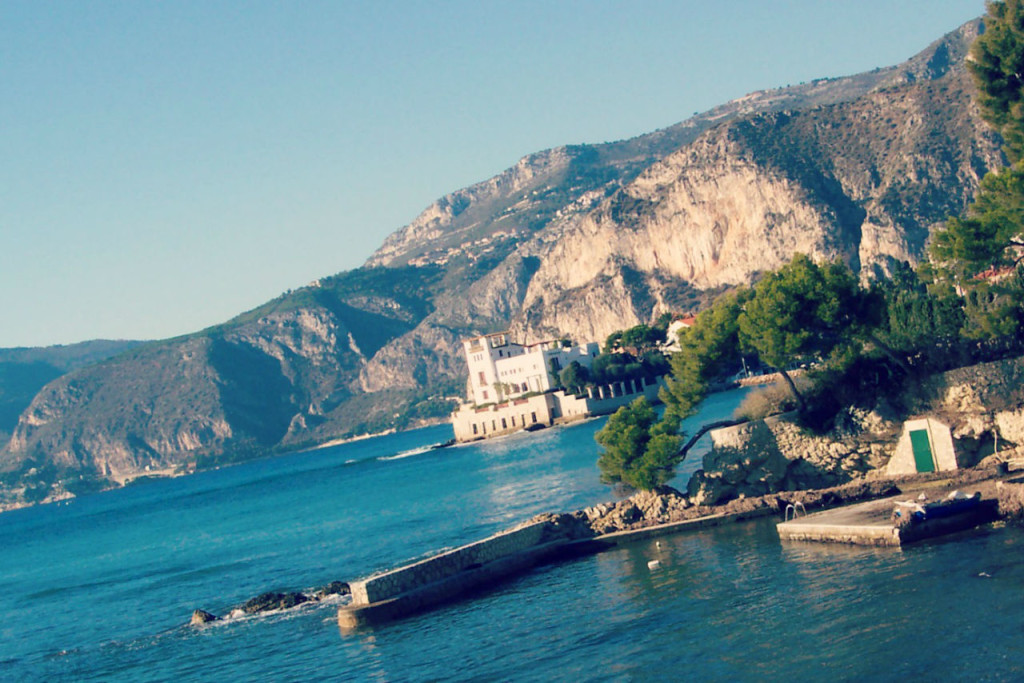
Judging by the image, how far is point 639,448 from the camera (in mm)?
33875

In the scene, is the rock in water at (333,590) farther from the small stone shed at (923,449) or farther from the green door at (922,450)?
the green door at (922,450)

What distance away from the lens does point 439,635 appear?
926 inches

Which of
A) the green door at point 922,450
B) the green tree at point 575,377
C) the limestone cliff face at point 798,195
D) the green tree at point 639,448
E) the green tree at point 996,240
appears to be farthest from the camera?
the limestone cliff face at point 798,195

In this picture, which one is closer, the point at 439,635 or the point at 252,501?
the point at 439,635

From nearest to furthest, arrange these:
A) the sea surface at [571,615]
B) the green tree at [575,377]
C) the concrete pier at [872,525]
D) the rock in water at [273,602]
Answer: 1. the sea surface at [571,615]
2. the concrete pier at [872,525]
3. the rock in water at [273,602]
4. the green tree at [575,377]

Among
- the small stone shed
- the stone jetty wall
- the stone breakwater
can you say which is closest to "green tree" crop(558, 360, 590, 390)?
the stone breakwater

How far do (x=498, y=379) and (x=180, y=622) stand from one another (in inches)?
3565

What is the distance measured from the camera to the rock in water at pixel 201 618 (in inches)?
1229

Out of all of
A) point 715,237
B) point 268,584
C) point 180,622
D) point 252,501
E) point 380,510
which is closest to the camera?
point 180,622

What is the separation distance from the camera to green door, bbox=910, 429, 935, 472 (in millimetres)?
28266

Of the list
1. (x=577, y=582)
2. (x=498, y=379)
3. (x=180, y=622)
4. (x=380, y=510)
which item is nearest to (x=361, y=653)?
(x=577, y=582)

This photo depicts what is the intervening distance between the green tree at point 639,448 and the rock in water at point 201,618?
42.5ft

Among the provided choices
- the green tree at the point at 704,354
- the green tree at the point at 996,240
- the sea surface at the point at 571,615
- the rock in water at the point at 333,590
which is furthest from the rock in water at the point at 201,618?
the green tree at the point at 996,240

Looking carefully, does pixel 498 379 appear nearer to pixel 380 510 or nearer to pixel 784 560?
pixel 380 510
